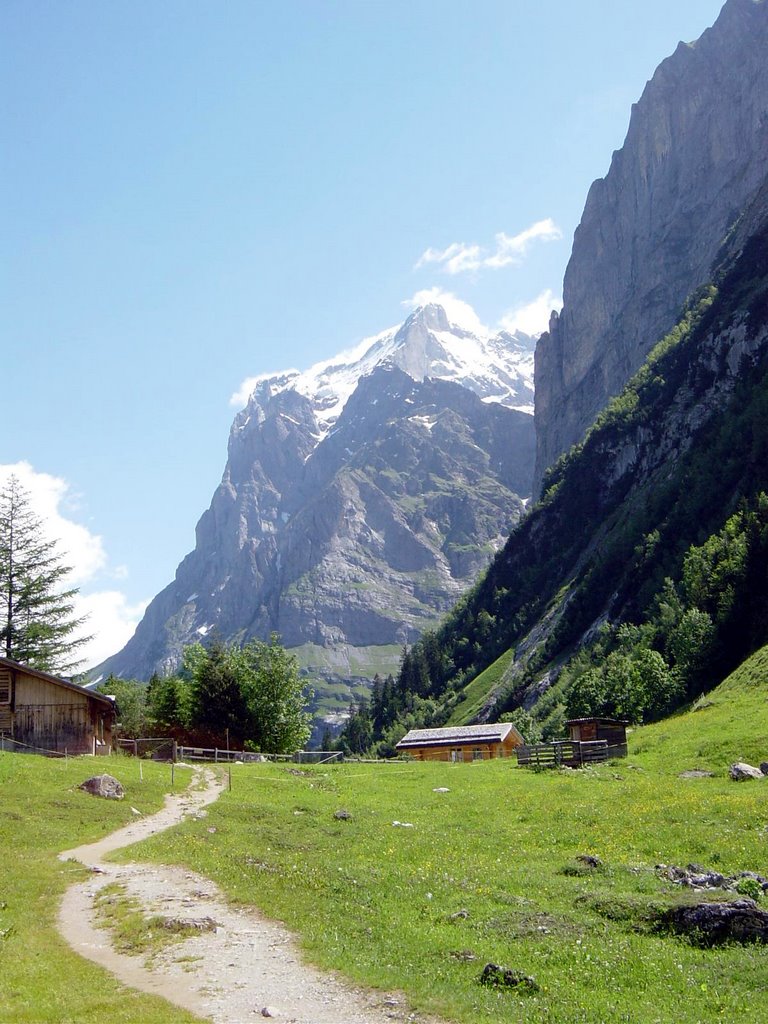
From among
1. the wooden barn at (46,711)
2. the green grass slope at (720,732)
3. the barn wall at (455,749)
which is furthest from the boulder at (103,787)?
the barn wall at (455,749)

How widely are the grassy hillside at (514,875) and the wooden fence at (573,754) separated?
374 cm

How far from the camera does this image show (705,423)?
556 feet

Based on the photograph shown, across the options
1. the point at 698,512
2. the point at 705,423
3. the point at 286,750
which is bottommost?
the point at 286,750

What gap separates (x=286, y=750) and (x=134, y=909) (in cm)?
6703

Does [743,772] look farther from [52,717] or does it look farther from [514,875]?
[52,717]

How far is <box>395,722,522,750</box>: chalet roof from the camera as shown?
95500 mm

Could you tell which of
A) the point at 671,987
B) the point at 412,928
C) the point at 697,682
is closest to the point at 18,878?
the point at 412,928

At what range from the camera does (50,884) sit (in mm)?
25875

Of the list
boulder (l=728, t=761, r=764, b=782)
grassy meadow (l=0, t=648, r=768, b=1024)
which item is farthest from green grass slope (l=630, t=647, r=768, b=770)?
boulder (l=728, t=761, r=764, b=782)

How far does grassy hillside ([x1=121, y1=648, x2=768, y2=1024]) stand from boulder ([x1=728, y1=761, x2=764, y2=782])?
0.73 m

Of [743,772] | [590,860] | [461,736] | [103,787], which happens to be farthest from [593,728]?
[590,860]

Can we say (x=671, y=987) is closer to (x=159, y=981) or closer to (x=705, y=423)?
(x=159, y=981)

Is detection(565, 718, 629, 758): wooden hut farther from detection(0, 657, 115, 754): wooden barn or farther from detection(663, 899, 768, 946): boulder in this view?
detection(663, 899, 768, 946): boulder

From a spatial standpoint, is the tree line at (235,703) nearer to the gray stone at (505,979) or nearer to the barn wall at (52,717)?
the barn wall at (52,717)
